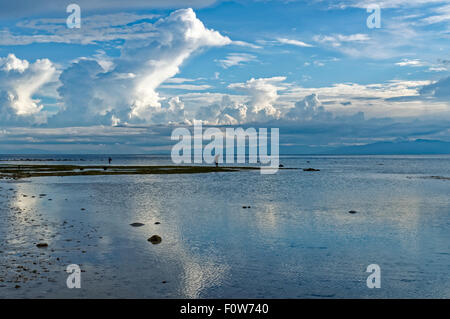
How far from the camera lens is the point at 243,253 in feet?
81.6

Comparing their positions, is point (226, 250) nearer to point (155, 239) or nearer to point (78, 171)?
point (155, 239)

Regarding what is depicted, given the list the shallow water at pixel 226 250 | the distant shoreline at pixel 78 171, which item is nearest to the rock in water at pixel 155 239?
the shallow water at pixel 226 250

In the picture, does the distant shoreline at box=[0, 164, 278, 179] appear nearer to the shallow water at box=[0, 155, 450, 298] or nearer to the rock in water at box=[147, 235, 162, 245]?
the shallow water at box=[0, 155, 450, 298]

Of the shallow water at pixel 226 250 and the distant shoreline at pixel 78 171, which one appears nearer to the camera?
the shallow water at pixel 226 250

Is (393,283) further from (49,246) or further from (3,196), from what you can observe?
(3,196)

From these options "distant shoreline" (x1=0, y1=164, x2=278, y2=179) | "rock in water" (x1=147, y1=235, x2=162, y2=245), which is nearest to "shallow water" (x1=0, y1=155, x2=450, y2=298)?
"rock in water" (x1=147, y1=235, x2=162, y2=245)

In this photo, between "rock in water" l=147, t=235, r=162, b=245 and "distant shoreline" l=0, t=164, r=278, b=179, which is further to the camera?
"distant shoreline" l=0, t=164, r=278, b=179

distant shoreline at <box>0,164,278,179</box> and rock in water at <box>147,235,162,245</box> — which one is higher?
distant shoreline at <box>0,164,278,179</box>

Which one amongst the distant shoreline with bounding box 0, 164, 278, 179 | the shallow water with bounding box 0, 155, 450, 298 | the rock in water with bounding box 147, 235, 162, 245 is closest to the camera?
the shallow water with bounding box 0, 155, 450, 298

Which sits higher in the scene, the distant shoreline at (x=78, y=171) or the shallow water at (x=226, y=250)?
the distant shoreline at (x=78, y=171)

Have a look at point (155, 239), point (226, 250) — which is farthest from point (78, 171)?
point (226, 250)

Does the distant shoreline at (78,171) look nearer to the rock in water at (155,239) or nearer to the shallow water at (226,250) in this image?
the shallow water at (226,250)
